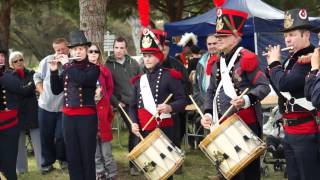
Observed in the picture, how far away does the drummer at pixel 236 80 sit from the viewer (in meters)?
5.26

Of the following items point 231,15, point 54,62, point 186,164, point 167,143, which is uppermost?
point 231,15

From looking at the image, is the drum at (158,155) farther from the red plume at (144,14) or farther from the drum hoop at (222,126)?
the red plume at (144,14)

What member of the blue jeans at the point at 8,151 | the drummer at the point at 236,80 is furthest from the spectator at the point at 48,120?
the drummer at the point at 236,80

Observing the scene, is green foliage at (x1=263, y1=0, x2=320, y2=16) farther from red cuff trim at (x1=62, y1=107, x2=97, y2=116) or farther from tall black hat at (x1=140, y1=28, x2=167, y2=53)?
red cuff trim at (x1=62, y1=107, x2=97, y2=116)

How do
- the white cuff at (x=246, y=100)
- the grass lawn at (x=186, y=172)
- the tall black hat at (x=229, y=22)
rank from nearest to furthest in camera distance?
the white cuff at (x=246, y=100) → the tall black hat at (x=229, y=22) → the grass lawn at (x=186, y=172)

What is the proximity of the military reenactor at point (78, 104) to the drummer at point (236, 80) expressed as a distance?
1.47 meters

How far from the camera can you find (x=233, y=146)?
16.6 feet

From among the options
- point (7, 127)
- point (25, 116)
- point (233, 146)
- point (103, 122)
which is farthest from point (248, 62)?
point (25, 116)

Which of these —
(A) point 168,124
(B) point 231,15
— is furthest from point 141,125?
(B) point 231,15

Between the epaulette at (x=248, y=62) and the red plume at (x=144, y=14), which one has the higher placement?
the red plume at (x=144, y=14)

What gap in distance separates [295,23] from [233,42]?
79 centimetres

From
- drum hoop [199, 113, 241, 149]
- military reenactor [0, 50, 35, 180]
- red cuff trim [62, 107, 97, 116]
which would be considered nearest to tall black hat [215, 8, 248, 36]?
drum hoop [199, 113, 241, 149]

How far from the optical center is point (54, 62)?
19.9 ft

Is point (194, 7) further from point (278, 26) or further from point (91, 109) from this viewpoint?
point (91, 109)
